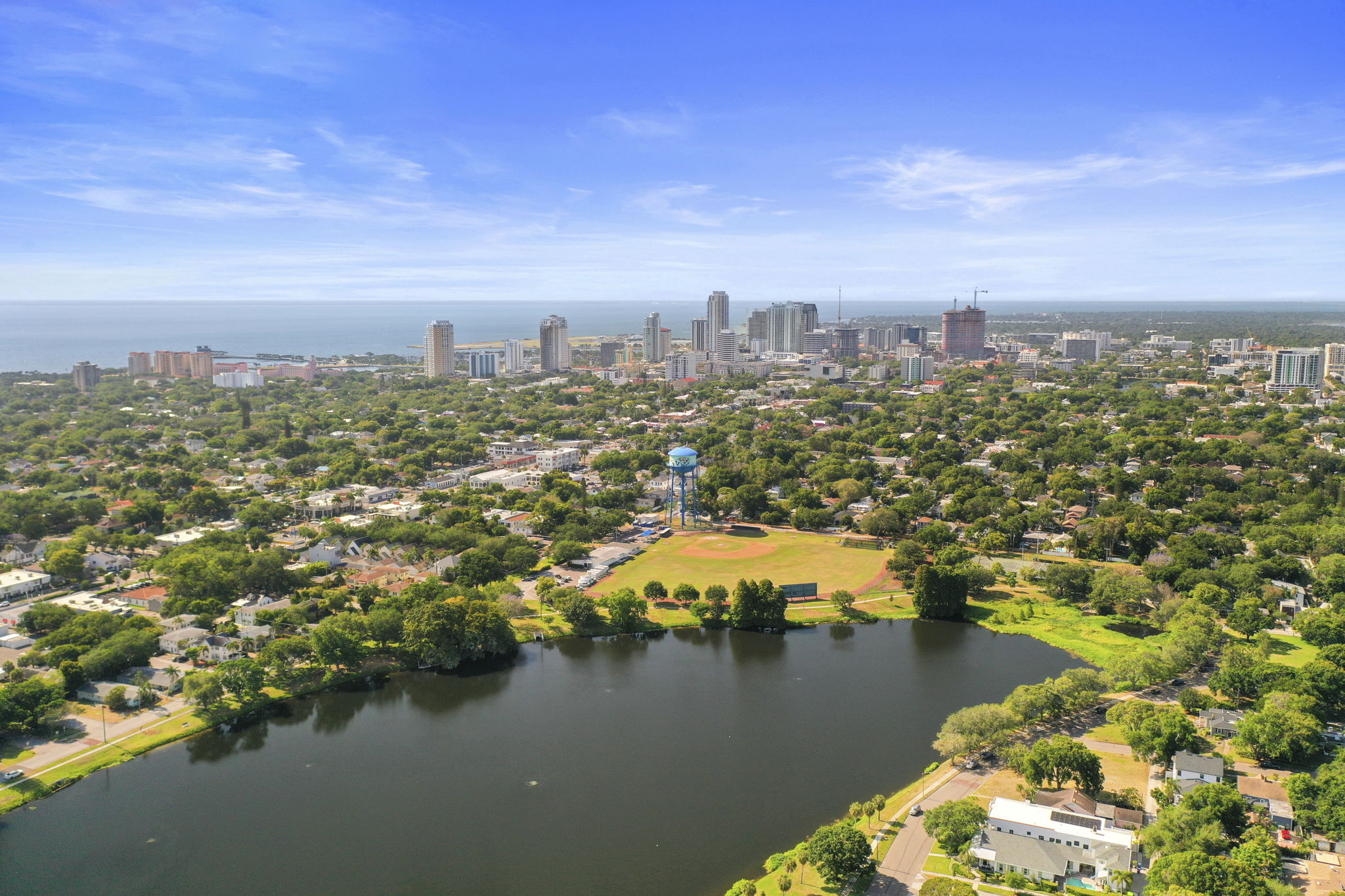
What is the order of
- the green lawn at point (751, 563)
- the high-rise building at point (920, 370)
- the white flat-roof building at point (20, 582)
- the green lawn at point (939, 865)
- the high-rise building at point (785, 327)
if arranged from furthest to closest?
1. the high-rise building at point (785, 327)
2. the high-rise building at point (920, 370)
3. the green lawn at point (751, 563)
4. the white flat-roof building at point (20, 582)
5. the green lawn at point (939, 865)

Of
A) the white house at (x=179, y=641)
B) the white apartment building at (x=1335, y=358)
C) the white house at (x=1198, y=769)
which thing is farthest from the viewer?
the white apartment building at (x=1335, y=358)

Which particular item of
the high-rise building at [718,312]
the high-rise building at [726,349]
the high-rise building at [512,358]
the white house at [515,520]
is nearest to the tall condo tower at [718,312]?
the high-rise building at [718,312]

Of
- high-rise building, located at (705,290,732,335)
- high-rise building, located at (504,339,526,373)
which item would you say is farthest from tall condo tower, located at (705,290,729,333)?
high-rise building, located at (504,339,526,373)

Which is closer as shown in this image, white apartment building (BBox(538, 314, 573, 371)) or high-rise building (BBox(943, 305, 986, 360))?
white apartment building (BBox(538, 314, 573, 371))

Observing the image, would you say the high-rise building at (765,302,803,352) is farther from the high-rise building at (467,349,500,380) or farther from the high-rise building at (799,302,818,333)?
the high-rise building at (467,349,500,380)

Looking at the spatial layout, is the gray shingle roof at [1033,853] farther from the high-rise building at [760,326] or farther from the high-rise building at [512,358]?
the high-rise building at [760,326]

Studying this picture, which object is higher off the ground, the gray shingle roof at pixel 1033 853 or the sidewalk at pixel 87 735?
the gray shingle roof at pixel 1033 853

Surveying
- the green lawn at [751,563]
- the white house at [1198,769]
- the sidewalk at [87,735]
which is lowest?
the sidewalk at [87,735]

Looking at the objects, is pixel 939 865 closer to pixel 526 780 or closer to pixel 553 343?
pixel 526 780
